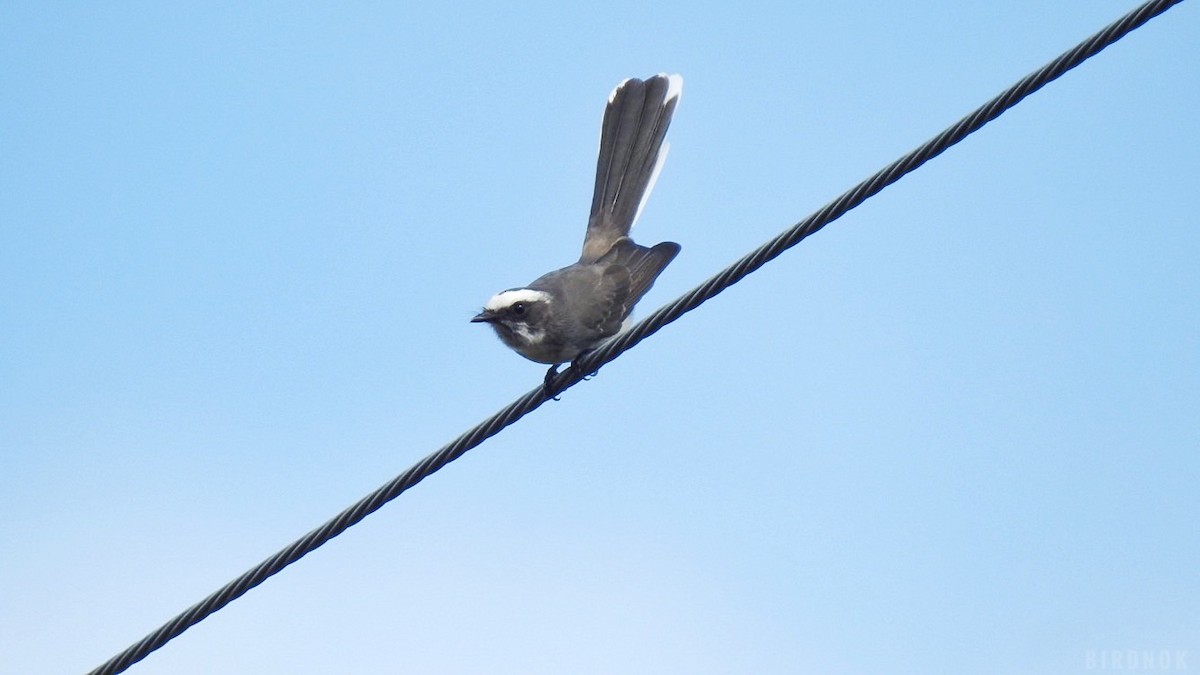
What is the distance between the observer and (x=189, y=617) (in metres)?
4.89

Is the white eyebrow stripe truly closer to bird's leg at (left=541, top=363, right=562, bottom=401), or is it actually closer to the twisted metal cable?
bird's leg at (left=541, top=363, right=562, bottom=401)

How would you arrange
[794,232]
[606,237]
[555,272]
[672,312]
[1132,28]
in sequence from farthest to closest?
1. [606,237]
2. [555,272]
3. [672,312]
4. [794,232]
5. [1132,28]

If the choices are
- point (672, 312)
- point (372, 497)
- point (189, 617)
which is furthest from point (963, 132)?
point (189, 617)

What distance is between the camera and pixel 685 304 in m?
5.21

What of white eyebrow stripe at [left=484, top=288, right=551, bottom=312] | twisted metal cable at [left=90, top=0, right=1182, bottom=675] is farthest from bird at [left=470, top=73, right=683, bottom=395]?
twisted metal cable at [left=90, top=0, right=1182, bottom=675]

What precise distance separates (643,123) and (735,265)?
14.2 feet

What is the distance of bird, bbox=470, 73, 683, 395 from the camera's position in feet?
25.1

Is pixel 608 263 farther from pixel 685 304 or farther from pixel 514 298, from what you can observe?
pixel 685 304

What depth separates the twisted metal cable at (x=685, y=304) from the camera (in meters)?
4.38

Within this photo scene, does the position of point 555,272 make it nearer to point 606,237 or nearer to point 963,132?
point 606,237

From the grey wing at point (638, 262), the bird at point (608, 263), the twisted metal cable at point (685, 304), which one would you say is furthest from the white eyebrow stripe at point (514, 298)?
the twisted metal cable at point (685, 304)

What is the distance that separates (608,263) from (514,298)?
1.22 metres

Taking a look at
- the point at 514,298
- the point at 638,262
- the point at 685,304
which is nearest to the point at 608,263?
the point at 638,262

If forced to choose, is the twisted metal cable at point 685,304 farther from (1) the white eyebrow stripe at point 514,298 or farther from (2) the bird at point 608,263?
(1) the white eyebrow stripe at point 514,298
